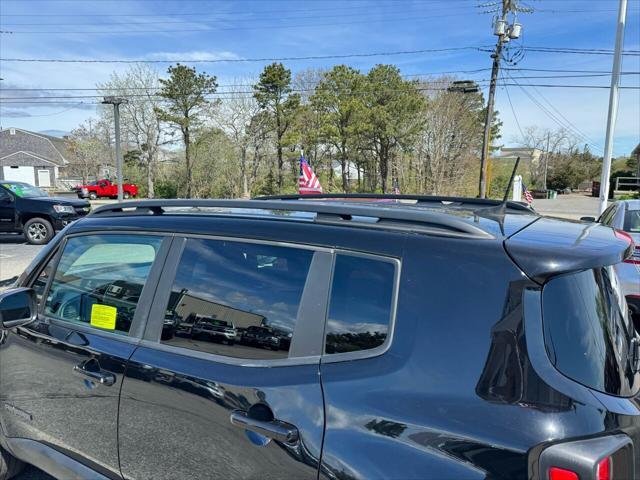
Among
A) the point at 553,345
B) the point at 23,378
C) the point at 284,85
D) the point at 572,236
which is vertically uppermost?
the point at 284,85

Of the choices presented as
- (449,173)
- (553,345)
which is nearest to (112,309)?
(553,345)

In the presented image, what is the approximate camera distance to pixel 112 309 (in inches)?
87.0

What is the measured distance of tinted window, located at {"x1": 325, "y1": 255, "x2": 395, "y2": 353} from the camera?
150cm

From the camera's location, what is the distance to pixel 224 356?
1.78m

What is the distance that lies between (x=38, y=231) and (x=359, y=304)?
1421cm

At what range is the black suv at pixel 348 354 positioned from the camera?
125 cm

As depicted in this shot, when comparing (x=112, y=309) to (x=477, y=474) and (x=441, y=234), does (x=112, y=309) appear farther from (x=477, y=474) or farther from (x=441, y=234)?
(x=477, y=474)

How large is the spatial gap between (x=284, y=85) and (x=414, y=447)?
35.9m

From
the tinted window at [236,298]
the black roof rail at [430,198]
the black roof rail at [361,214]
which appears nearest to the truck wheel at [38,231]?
the black roof rail at [430,198]

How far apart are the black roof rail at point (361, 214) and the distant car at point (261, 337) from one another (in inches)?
18.3

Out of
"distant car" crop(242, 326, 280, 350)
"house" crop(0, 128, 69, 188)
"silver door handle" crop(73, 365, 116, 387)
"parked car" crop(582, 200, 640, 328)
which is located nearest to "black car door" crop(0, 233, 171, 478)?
"silver door handle" crop(73, 365, 116, 387)

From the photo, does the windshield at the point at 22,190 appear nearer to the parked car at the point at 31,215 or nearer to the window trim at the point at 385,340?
the parked car at the point at 31,215

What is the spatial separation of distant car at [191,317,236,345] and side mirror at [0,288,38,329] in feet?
3.96

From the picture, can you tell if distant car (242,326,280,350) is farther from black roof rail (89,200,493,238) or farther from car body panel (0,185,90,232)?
car body panel (0,185,90,232)
